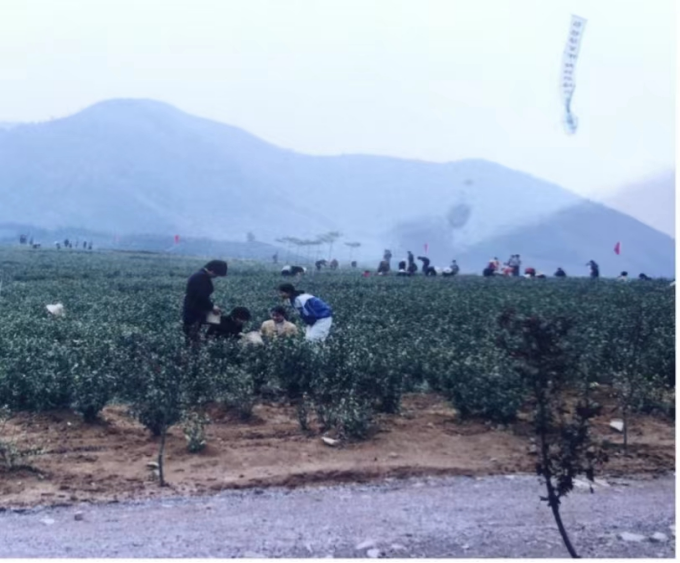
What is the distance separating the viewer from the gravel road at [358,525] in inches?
232

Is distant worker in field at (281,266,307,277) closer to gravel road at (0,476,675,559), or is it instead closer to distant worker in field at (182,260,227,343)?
distant worker in field at (182,260,227,343)

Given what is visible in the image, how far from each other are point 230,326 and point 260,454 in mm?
3763

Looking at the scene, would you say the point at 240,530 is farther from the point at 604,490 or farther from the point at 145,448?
the point at 604,490

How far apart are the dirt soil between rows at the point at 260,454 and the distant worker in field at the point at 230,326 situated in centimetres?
192

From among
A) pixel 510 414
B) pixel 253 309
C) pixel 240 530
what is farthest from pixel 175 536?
pixel 253 309

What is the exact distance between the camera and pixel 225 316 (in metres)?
11.8

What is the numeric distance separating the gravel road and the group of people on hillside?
3.87 metres

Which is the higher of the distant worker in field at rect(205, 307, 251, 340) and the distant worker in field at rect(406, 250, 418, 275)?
the distant worker in field at rect(406, 250, 418, 275)

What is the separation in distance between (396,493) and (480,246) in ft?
193

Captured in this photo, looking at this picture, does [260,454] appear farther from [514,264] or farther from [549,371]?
[514,264]

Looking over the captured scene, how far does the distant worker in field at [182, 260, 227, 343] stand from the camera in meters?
10.9

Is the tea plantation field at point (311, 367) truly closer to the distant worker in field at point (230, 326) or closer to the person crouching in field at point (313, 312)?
the person crouching in field at point (313, 312)

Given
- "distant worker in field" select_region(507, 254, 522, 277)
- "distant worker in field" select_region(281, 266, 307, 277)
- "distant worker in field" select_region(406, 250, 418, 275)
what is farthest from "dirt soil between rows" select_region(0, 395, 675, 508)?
"distant worker in field" select_region(507, 254, 522, 277)

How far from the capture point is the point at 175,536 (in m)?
6.03
